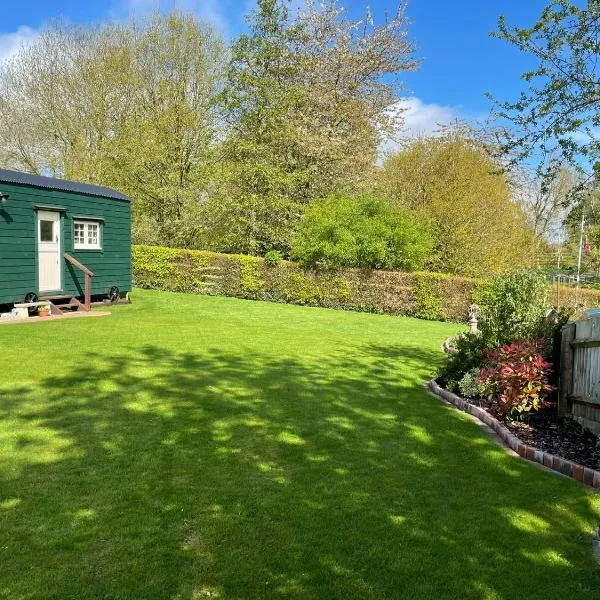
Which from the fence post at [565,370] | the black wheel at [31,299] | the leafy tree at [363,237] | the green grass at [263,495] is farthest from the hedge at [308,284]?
the fence post at [565,370]

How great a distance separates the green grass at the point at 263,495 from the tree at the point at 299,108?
16.2 m

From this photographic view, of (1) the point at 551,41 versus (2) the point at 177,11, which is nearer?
(1) the point at 551,41

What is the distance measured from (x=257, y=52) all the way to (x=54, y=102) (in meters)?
11.1

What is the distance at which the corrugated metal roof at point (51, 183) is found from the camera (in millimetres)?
12883

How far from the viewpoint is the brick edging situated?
14.6 ft

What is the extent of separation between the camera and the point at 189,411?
593 cm

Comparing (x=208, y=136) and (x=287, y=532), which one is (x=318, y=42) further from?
(x=287, y=532)

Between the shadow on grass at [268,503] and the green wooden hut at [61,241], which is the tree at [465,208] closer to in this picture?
the green wooden hut at [61,241]

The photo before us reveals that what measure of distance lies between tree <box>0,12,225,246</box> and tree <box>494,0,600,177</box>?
18.8 metres

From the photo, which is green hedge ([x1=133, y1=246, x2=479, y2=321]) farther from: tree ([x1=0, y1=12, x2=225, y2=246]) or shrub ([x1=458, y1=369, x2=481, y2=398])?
shrub ([x1=458, y1=369, x2=481, y2=398])

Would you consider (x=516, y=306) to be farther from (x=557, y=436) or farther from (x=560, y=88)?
(x=560, y=88)

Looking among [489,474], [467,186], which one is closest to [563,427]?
[489,474]

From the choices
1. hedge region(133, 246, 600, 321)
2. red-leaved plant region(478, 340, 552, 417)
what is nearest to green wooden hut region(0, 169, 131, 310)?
hedge region(133, 246, 600, 321)

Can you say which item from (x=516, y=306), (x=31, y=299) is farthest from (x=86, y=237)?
(x=516, y=306)
